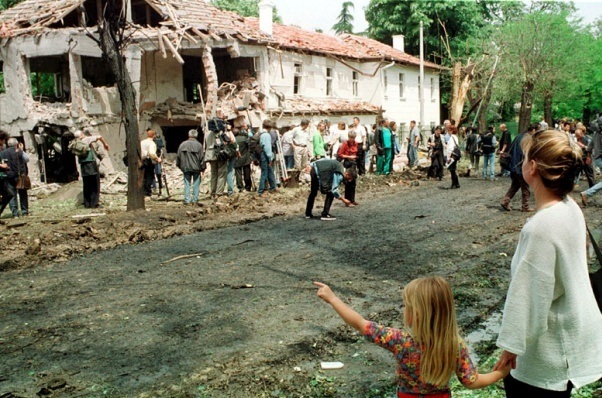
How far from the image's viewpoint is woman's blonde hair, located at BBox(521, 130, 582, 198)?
2.60 m

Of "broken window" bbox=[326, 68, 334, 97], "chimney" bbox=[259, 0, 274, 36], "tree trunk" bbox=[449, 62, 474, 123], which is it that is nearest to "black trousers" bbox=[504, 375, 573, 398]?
"chimney" bbox=[259, 0, 274, 36]

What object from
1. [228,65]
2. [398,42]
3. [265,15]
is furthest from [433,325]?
[398,42]

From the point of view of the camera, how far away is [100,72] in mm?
26812

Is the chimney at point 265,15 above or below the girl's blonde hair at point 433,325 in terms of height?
above

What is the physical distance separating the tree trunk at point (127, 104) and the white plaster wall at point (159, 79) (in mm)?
11074

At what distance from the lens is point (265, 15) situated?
26.6 metres

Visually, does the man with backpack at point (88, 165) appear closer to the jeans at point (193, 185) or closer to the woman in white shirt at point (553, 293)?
the jeans at point (193, 185)

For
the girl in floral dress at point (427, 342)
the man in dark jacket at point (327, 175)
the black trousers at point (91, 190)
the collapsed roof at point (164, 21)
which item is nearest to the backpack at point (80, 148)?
the black trousers at point (91, 190)

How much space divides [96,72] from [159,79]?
11.0ft

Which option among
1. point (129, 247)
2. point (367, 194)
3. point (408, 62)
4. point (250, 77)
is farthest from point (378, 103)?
point (129, 247)

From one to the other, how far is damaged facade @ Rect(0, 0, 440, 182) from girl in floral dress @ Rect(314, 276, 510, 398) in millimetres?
17520

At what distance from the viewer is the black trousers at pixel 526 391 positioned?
2.64 meters

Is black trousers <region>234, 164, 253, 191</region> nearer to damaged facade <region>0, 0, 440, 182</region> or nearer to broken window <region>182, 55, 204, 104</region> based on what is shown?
damaged facade <region>0, 0, 440, 182</region>

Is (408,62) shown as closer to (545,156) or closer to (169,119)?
(169,119)
